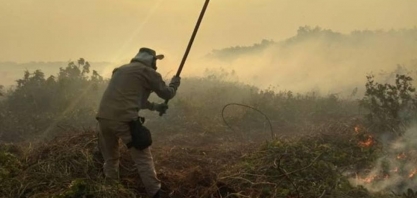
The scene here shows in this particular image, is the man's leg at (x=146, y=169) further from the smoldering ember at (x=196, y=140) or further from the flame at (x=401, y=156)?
the flame at (x=401, y=156)

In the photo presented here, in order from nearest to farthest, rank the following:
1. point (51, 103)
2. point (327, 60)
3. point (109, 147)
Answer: point (109, 147) < point (51, 103) < point (327, 60)

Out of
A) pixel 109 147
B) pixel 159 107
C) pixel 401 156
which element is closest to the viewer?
pixel 109 147

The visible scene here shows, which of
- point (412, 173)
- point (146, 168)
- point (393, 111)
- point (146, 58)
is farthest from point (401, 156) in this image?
point (146, 58)

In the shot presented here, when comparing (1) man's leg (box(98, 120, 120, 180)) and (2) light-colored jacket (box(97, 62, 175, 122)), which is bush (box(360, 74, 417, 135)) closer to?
(2) light-colored jacket (box(97, 62, 175, 122))

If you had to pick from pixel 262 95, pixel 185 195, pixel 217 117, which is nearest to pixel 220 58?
pixel 262 95

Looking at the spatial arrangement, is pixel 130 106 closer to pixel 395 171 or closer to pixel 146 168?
pixel 146 168

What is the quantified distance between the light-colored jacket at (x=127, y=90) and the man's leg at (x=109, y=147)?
130mm

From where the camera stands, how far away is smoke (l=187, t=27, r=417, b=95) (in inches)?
639

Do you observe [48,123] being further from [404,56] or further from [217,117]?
[404,56]

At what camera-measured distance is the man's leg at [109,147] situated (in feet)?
15.3

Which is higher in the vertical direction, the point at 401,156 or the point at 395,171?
the point at 401,156

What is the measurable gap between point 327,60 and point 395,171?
46.5ft

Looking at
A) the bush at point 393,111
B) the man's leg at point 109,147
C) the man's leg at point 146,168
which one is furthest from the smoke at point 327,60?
the man's leg at point 146,168

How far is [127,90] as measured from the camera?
4.59 meters
